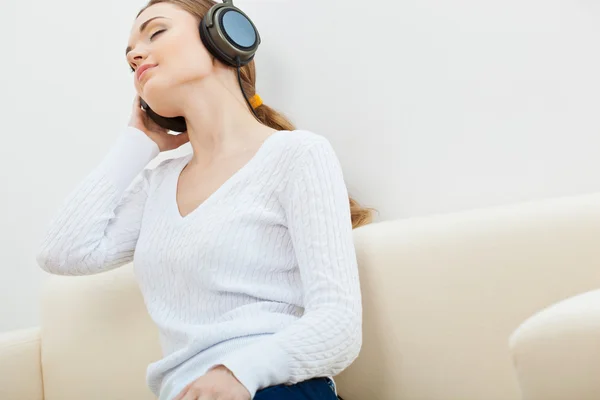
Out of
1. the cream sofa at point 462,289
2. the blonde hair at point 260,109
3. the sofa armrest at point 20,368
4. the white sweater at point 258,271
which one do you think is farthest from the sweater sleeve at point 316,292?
the sofa armrest at point 20,368

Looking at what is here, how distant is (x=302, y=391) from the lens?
0.96 meters

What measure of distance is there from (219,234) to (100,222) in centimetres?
33

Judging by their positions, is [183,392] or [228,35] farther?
[228,35]

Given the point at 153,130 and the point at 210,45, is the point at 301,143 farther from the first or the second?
the point at 153,130

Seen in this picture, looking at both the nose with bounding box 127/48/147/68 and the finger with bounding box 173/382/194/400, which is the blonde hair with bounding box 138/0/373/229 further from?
the finger with bounding box 173/382/194/400

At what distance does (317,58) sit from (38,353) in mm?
891

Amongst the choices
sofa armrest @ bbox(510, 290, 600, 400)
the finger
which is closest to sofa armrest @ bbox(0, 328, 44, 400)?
the finger

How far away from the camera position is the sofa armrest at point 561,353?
0.59m

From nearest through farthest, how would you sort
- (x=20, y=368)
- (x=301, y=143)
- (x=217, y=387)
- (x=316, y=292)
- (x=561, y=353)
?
(x=561, y=353) → (x=217, y=387) → (x=316, y=292) → (x=301, y=143) → (x=20, y=368)

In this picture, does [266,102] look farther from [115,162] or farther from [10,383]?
[10,383]

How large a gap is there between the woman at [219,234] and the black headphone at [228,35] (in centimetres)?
3

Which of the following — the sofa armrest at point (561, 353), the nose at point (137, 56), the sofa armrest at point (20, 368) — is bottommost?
the sofa armrest at point (20, 368)

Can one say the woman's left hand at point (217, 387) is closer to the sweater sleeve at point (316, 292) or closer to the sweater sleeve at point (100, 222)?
the sweater sleeve at point (316, 292)

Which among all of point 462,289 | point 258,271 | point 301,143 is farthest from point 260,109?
point 462,289
